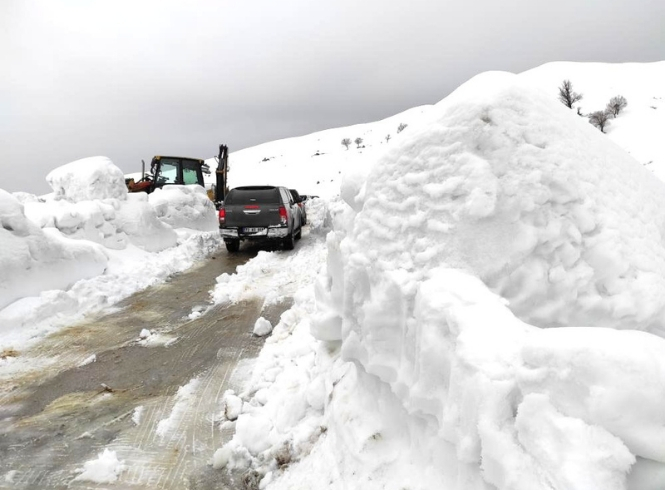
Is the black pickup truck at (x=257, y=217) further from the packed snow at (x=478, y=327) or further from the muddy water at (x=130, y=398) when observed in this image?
the packed snow at (x=478, y=327)

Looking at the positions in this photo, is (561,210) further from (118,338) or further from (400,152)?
(118,338)

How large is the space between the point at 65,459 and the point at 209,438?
3.71 ft

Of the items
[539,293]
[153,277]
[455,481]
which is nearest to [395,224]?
[539,293]

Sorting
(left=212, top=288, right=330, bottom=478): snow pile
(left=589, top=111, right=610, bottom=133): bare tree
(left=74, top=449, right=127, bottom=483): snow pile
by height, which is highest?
(left=589, top=111, right=610, bottom=133): bare tree

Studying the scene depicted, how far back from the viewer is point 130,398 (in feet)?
13.7

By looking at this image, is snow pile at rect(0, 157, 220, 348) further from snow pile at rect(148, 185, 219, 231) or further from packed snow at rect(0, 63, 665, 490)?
packed snow at rect(0, 63, 665, 490)

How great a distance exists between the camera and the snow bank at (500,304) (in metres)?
1.47

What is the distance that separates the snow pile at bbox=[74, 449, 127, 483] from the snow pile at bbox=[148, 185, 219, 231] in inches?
448

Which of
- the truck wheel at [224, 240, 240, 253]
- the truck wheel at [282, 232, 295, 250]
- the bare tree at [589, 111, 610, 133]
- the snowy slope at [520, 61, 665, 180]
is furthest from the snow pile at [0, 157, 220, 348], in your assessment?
the bare tree at [589, 111, 610, 133]

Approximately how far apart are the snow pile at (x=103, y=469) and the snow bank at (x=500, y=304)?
141 centimetres

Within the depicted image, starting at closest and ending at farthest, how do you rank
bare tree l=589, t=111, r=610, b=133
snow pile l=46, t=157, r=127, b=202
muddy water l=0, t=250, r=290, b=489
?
muddy water l=0, t=250, r=290, b=489 → snow pile l=46, t=157, r=127, b=202 → bare tree l=589, t=111, r=610, b=133

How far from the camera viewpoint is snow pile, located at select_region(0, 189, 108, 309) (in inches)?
249

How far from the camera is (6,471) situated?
3.16m

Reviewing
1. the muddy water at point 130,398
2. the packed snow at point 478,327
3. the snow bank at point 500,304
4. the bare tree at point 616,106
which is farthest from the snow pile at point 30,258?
the bare tree at point 616,106
